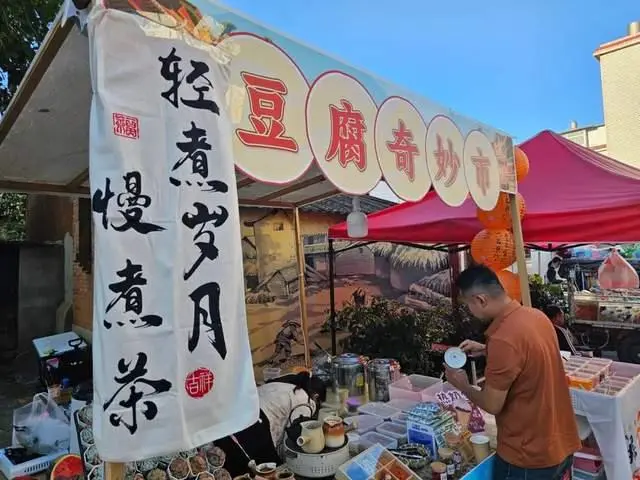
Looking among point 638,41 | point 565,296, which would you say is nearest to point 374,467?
point 565,296

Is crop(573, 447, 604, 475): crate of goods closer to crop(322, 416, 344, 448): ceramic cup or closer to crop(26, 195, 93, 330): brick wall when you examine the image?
crop(322, 416, 344, 448): ceramic cup

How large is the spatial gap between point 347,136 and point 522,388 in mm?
1454

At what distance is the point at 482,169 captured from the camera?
310 cm

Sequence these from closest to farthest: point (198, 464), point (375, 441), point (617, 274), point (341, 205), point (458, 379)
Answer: point (198, 464) → point (458, 379) → point (375, 441) → point (617, 274) → point (341, 205)

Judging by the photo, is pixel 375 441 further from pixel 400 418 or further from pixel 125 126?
pixel 125 126

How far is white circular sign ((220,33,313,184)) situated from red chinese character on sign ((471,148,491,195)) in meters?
1.53

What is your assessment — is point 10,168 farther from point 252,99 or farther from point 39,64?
point 252,99

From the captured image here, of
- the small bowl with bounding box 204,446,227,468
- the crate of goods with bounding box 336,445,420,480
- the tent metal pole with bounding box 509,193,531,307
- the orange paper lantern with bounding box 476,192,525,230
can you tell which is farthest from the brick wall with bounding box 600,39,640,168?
the small bowl with bounding box 204,446,227,468

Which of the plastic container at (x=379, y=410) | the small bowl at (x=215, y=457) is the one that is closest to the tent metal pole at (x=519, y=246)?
the plastic container at (x=379, y=410)

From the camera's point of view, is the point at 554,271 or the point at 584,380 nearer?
the point at 584,380

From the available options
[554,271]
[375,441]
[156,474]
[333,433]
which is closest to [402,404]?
[375,441]

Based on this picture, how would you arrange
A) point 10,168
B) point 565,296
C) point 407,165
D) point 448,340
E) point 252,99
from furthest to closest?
point 565,296
point 448,340
point 10,168
point 407,165
point 252,99

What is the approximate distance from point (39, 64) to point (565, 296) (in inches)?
365

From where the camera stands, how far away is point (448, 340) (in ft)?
19.7
